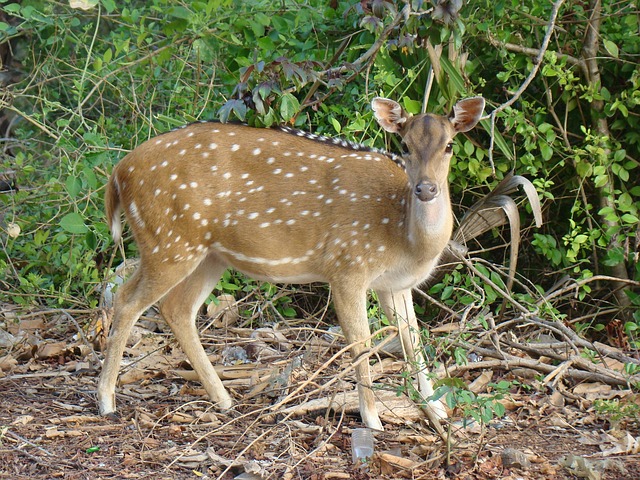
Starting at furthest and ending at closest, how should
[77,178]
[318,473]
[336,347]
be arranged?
[336,347] < [77,178] < [318,473]

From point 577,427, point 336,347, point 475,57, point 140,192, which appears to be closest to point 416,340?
point 336,347

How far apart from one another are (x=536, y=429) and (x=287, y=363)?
69.7 inches

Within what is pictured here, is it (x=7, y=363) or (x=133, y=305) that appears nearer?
(x=133, y=305)

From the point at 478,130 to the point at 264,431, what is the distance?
10.5ft

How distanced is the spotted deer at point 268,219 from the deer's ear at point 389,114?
0.04ft

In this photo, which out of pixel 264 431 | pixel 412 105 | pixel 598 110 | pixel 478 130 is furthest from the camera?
pixel 478 130

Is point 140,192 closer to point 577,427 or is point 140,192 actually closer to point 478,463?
point 478,463

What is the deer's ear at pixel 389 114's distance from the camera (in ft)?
17.9

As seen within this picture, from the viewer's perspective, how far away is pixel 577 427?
216 inches

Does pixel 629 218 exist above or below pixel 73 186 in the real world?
below

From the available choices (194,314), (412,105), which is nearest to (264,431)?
(194,314)

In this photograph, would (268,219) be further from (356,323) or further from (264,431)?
(264,431)

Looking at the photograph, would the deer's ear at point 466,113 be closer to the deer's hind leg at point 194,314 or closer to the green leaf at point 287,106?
the green leaf at point 287,106

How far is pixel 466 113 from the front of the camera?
5492 mm
